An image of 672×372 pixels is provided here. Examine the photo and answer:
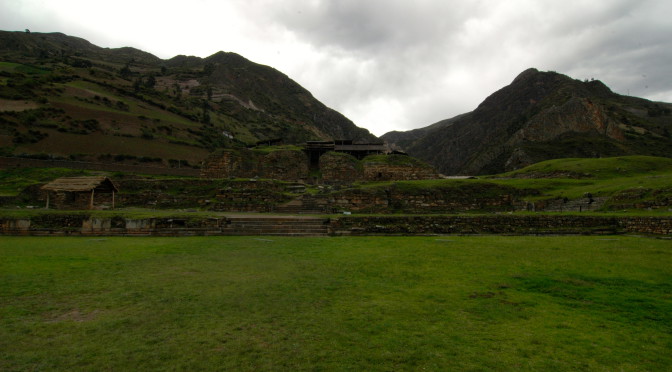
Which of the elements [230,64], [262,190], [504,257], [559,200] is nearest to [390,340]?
[504,257]

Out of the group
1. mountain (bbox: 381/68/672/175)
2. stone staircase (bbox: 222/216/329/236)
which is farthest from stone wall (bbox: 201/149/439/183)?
mountain (bbox: 381/68/672/175)

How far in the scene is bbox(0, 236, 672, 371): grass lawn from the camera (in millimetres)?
3141

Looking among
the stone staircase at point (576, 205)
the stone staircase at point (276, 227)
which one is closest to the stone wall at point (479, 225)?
the stone staircase at point (276, 227)

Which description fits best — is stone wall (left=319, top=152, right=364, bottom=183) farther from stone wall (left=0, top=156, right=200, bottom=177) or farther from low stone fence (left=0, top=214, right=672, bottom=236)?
stone wall (left=0, top=156, right=200, bottom=177)

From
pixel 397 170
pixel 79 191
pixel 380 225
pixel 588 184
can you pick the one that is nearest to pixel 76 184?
pixel 79 191

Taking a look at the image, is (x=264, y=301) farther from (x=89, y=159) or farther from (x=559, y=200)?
(x=89, y=159)

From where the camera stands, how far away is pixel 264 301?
4785 mm

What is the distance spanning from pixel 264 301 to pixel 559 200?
63.8 ft

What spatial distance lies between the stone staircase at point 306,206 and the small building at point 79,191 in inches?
333

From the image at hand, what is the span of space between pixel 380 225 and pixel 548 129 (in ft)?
246

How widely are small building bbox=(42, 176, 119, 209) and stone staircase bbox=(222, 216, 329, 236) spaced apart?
23.4 feet

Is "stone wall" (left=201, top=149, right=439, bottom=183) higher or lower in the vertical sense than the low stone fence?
higher

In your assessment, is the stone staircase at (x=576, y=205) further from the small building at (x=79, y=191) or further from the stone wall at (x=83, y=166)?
the stone wall at (x=83, y=166)

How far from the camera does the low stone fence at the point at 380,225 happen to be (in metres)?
11.8
